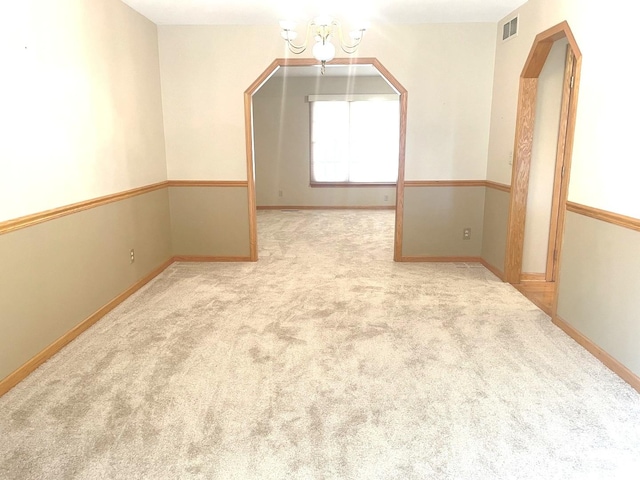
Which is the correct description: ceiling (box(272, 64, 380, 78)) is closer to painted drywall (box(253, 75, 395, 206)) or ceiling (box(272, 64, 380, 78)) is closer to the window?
painted drywall (box(253, 75, 395, 206))

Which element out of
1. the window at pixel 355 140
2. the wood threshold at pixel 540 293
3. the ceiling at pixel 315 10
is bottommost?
the wood threshold at pixel 540 293

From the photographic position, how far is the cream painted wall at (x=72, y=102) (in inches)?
99.7

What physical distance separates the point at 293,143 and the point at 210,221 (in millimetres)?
4279

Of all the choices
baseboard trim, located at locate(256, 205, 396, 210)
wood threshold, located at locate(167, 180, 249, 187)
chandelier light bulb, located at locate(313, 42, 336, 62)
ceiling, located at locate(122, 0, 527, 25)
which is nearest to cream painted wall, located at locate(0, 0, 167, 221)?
ceiling, located at locate(122, 0, 527, 25)

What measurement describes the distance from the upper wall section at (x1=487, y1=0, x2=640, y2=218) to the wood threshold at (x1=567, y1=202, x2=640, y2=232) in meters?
0.03

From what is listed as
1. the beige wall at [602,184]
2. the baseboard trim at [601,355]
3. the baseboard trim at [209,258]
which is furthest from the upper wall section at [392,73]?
the baseboard trim at [601,355]

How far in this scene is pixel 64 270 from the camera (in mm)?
3018

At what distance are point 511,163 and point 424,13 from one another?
163cm

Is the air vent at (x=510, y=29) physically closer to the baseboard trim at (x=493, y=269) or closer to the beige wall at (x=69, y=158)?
the baseboard trim at (x=493, y=269)

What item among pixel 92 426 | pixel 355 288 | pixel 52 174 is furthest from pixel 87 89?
pixel 355 288

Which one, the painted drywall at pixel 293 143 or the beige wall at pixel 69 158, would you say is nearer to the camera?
the beige wall at pixel 69 158

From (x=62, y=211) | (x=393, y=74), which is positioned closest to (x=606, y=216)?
(x=393, y=74)

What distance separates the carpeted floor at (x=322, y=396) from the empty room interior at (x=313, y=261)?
0.6 inches

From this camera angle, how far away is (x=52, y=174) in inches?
114
